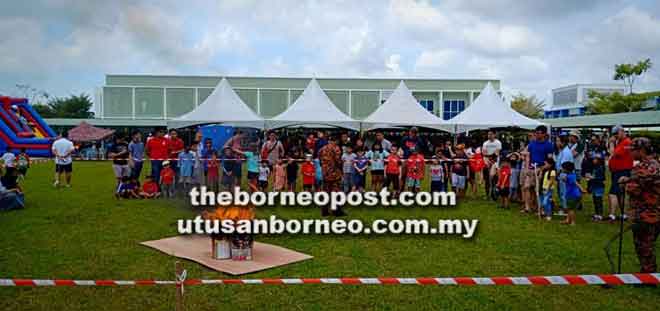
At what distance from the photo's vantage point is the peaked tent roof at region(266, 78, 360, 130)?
44.3ft

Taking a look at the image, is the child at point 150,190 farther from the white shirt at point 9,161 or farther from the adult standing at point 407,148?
the adult standing at point 407,148

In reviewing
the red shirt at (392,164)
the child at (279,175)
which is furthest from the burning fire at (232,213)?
the red shirt at (392,164)

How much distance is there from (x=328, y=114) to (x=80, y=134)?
25.8 meters

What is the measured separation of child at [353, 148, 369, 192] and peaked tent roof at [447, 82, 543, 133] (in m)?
3.66

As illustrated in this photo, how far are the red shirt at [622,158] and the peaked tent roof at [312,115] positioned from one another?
23.9 ft

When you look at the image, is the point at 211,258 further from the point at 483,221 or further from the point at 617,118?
the point at 617,118

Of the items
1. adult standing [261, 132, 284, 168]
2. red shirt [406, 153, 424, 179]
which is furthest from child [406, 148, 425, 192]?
adult standing [261, 132, 284, 168]

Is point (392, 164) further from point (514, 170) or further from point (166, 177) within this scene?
point (166, 177)

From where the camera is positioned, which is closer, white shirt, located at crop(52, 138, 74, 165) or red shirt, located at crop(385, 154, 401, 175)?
red shirt, located at crop(385, 154, 401, 175)

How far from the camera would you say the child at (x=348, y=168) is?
10992 mm

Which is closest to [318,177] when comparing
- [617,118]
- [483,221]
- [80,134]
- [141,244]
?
[483,221]

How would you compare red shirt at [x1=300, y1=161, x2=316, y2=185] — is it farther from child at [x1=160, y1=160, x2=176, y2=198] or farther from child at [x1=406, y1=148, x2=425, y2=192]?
child at [x1=160, y1=160, x2=176, y2=198]

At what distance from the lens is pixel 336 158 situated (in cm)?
877

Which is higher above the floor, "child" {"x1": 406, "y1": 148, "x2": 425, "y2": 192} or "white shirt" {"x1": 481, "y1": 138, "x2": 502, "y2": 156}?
"white shirt" {"x1": 481, "y1": 138, "x2": 502, "y2": 156}
